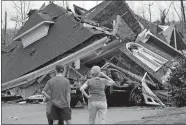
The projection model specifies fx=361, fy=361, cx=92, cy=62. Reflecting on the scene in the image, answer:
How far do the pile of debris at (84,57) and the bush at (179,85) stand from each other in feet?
4.70

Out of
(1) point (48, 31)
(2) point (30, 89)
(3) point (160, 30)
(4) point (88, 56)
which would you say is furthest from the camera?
(3) point (160, 30)

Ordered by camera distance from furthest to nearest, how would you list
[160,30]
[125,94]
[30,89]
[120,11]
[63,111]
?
[160,30]
[120,11]
[30,89]
[125,94]
[63,111]

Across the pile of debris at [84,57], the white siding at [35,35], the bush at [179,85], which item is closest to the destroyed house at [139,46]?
the pile of debris at [84,57]

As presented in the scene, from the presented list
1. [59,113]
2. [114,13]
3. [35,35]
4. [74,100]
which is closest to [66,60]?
[74,100]

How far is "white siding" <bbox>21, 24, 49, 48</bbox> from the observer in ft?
69.6

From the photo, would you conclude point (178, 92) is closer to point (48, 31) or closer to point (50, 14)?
point (48, 31)

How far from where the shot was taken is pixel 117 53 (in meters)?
18.6

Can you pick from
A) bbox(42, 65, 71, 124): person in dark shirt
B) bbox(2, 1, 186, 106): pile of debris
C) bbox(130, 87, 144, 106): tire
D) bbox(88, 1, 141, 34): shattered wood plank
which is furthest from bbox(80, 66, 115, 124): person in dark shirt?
bbox(88, 1, 141, 34): shattered wood plank

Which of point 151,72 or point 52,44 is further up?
point 52,44

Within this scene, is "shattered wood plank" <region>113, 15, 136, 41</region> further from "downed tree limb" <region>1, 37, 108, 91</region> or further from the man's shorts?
the man's shorts

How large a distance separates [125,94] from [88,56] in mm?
2910

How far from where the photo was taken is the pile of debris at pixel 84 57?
16.6 metres

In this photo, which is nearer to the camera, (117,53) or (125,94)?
(125,94)

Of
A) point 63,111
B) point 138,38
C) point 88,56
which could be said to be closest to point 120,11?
point 138,38
